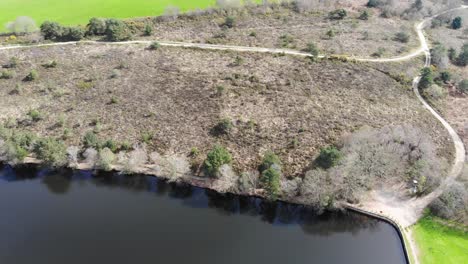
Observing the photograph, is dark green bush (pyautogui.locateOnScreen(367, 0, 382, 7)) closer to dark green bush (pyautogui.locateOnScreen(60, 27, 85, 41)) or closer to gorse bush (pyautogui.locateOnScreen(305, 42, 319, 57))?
gorse bush (pyautogui.locateOnScreen(305, 42, 319, 57))

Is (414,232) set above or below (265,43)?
below

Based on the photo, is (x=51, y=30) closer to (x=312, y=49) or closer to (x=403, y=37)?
(x=312, y=49)

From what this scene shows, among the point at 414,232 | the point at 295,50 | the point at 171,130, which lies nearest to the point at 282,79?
the point at 295,50

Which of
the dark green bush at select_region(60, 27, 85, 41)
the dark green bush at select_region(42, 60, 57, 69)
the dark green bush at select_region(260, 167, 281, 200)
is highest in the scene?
the dark green bush at select_region(60, 27, 85, 41)

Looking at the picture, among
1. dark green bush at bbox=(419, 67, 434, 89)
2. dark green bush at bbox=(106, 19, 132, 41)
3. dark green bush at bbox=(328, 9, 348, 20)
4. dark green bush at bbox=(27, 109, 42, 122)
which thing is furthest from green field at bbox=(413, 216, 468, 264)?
dark green bush at bbox=(106, 19, 132, 41)

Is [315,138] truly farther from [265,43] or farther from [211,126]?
[265,43]

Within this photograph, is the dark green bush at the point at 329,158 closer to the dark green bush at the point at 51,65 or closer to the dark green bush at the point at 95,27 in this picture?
the dark green bush at the point at 51,65
